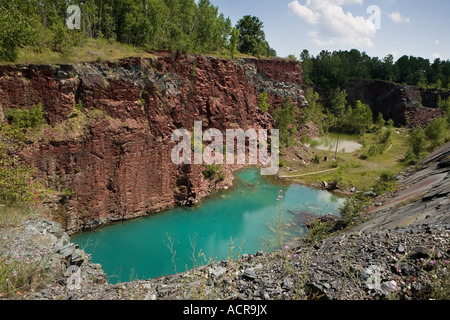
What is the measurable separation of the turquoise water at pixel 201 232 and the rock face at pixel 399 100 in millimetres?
40621

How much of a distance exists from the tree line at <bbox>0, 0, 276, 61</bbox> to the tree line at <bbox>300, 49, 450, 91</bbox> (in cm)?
2658

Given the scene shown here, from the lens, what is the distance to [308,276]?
6.61 meters

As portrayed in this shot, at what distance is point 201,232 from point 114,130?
9.35 meters

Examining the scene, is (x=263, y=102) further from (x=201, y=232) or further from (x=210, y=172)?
(x=201, y=232)

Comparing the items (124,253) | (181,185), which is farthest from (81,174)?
(181,185)

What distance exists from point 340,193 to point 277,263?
2097 cm

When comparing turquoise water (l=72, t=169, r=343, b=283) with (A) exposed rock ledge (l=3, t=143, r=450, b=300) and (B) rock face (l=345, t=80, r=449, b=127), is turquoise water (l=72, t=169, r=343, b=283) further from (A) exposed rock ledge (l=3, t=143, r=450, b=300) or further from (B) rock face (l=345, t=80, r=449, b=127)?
(B) rock face (l=345, t=80, r=449, b=127)

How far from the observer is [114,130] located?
18.3m

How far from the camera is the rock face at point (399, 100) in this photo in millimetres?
52938

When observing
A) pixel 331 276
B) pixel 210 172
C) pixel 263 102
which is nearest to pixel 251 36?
pixel 263 102

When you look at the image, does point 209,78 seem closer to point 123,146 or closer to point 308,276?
point 123,146

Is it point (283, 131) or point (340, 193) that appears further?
point (283, 131)

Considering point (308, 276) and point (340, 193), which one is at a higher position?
point (308, 276)
